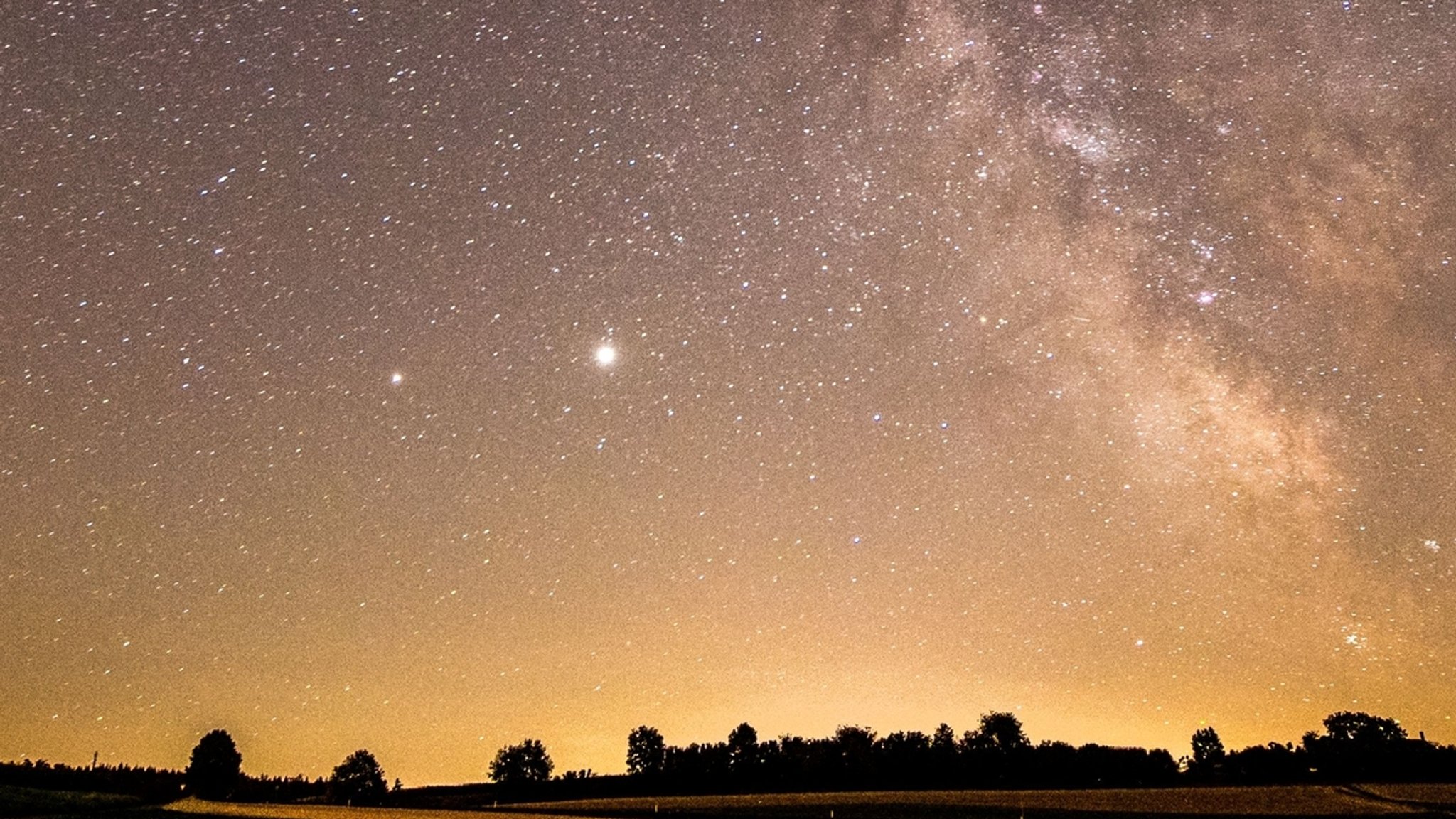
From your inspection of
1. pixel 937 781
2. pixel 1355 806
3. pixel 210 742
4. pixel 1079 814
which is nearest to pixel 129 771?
pixel 210 742

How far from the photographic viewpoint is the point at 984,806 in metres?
55.4

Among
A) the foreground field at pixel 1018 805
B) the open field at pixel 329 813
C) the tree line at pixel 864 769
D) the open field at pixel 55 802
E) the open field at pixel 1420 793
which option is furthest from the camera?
the tree line at pixel 864 769

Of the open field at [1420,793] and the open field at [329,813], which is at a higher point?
the open field at [1420,793]

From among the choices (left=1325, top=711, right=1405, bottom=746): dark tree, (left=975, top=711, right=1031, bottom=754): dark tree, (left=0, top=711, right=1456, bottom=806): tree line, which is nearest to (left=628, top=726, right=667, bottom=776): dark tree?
(left=0, top=711, right=1456, bottom=806): tree line

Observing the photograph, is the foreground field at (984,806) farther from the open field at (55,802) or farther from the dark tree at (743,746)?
the dark tree at (743,746)

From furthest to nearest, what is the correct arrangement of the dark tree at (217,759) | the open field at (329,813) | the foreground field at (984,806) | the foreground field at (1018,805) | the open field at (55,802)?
the dark tree at (217,759)
the open field at (55,802)
the open field at (329,813)
the foreground field at (1018,805)
the foreground field at (984,806)

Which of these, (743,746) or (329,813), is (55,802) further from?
(743,746)

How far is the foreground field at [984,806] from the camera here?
51.4 m

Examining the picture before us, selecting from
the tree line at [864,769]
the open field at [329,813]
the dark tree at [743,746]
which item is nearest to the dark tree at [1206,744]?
the tree line at [864,769]

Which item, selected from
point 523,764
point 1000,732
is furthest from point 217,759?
point 1000,732

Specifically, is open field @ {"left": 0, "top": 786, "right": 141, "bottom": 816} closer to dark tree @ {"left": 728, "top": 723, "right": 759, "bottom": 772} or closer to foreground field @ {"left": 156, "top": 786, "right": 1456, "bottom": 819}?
foreground field @ {"left": 156, "top": 786, "right": 1456, "bottom": 819}

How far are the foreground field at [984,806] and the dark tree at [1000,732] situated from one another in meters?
74.0

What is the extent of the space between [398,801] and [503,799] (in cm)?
772

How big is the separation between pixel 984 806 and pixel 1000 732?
90.0 meters
